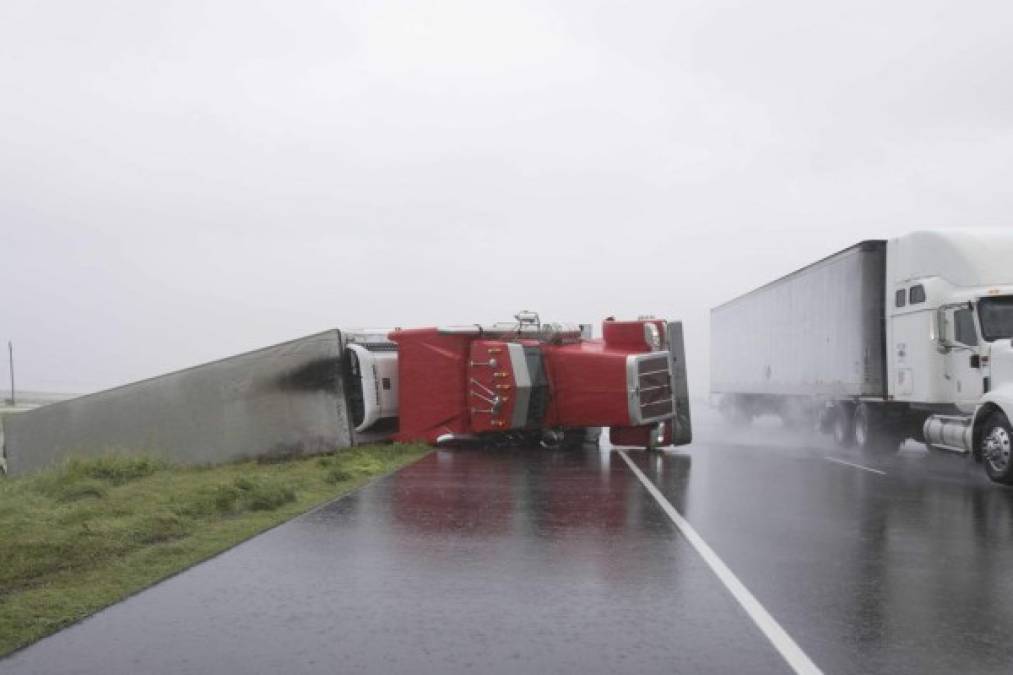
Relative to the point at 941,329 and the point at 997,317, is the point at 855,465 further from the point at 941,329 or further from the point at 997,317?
the point at 997,317

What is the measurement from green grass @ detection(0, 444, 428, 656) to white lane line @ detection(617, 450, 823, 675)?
13.8ft

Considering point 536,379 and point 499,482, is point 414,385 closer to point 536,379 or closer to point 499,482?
point 536,379

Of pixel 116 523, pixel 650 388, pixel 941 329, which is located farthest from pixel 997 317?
pixel 116 523

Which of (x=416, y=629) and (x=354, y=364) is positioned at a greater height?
(x=354, y=364)

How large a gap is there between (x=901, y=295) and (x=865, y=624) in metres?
13.4

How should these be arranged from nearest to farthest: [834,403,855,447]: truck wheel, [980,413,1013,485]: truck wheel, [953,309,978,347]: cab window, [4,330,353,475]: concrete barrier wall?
[980,413,1013,485]: truck wheel → [953,309,978,347]: cab window → [4,330,353,475]: concrete barrier wall → [834,403,855,447]: truck wheel

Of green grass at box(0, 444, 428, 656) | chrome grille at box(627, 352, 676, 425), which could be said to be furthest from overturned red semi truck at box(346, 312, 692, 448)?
green grass at box(0, 444, 428, 656)

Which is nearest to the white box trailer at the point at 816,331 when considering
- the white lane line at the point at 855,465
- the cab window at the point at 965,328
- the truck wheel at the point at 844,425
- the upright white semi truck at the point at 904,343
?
the upright white semi truck at the point at 904,343

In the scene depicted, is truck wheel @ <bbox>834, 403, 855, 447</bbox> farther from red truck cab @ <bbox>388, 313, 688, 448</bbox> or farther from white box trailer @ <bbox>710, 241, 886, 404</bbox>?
red truck cab @ <bbox>388, 313, 688, 448</bbox>

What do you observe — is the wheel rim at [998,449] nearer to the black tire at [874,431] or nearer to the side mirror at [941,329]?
the side mirror at [941,329]

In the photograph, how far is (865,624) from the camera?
5738mm

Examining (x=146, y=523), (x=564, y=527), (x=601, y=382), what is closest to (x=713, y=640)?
(x=564, y=527)

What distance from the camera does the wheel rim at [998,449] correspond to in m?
13.1

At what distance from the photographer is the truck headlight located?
19.2 m
